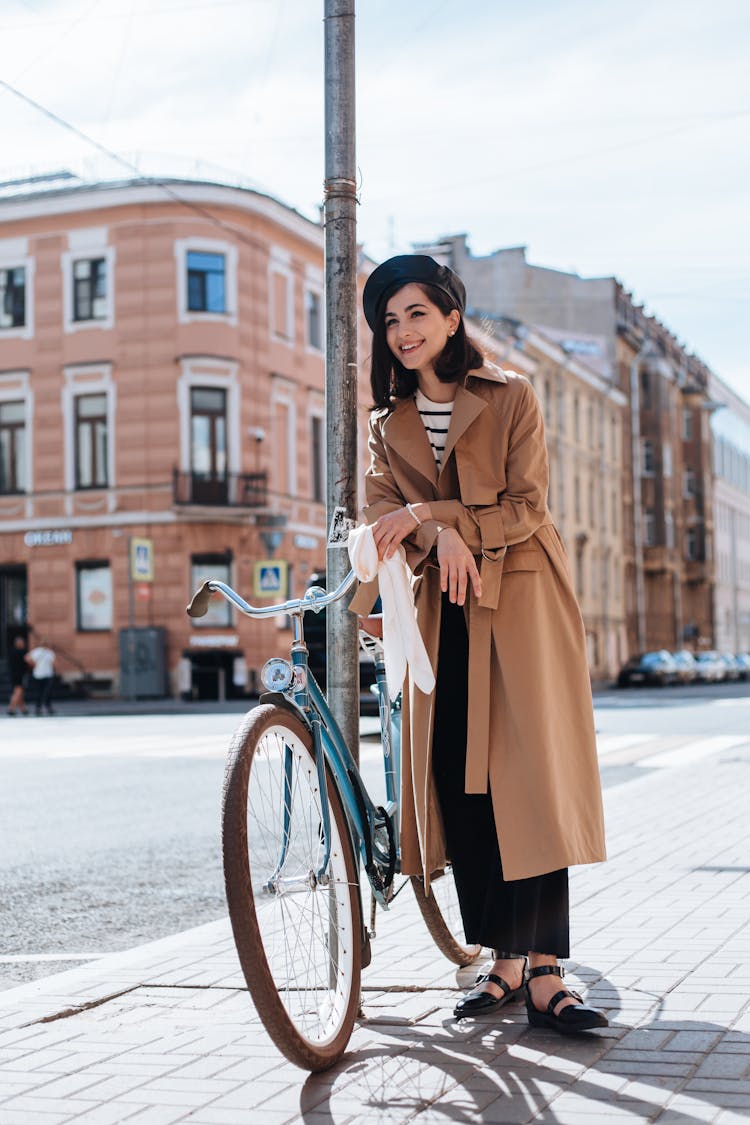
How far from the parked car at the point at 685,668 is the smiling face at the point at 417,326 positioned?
51500 millimetres

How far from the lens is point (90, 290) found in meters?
35.5

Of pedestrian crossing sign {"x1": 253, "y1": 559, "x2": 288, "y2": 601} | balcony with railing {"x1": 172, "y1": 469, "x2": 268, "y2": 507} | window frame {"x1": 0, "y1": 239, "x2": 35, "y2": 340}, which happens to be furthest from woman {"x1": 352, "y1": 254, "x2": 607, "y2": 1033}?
window frame {"x1": 0, "y1": 239, "x2": 35, "y2": 340}

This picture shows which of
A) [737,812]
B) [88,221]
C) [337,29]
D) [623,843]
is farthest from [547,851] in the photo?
[88,221]

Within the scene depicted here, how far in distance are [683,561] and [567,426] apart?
70.1 ft

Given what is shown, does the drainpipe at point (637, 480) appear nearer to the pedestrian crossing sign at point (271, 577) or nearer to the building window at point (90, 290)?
the building window at point (90, 290)

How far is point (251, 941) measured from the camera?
3.31 metres

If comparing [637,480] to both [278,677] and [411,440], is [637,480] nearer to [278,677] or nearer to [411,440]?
[411,440]

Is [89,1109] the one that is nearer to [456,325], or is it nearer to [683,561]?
[456,325]

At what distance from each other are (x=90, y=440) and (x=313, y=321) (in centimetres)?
703

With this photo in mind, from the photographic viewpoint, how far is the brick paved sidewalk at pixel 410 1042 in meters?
3.29

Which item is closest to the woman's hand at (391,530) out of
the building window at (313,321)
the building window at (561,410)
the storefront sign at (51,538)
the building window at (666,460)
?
the storefront sign at (51,538)

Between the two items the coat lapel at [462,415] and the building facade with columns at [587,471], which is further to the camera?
the building facade with columns at [587,471]

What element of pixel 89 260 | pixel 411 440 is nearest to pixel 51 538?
pixel 89 260

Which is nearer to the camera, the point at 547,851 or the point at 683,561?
the point at 547,851
